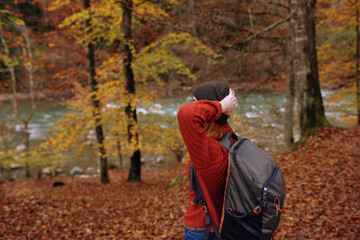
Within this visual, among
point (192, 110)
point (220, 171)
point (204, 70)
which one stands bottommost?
point (220, 171)

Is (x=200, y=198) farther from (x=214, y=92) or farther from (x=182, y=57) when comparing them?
(x=182, y=57)

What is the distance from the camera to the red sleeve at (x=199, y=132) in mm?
1480

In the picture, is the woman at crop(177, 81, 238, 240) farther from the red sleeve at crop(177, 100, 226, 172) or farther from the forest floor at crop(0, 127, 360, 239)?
the forest floor at crop(0, 127, 360, 239)

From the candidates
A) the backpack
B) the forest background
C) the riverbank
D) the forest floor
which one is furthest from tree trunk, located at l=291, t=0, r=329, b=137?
the backpack

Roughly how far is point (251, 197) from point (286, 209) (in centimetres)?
366

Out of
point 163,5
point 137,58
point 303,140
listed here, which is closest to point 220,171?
point 303,140

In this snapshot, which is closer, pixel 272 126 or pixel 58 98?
pixel 272 126

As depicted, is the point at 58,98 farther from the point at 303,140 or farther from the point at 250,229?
the point at 250,229

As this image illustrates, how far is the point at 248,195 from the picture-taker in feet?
4.84

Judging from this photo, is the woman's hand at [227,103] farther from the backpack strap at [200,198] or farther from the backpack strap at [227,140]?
the backpack strap at [200,198]

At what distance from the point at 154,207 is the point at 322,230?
451 centimetres

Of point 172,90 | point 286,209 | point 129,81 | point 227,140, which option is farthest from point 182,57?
point 227,140

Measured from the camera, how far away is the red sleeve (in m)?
1.48

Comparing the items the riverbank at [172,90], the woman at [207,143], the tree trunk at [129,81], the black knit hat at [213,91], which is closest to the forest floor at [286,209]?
the tree trunk at [129,81]
